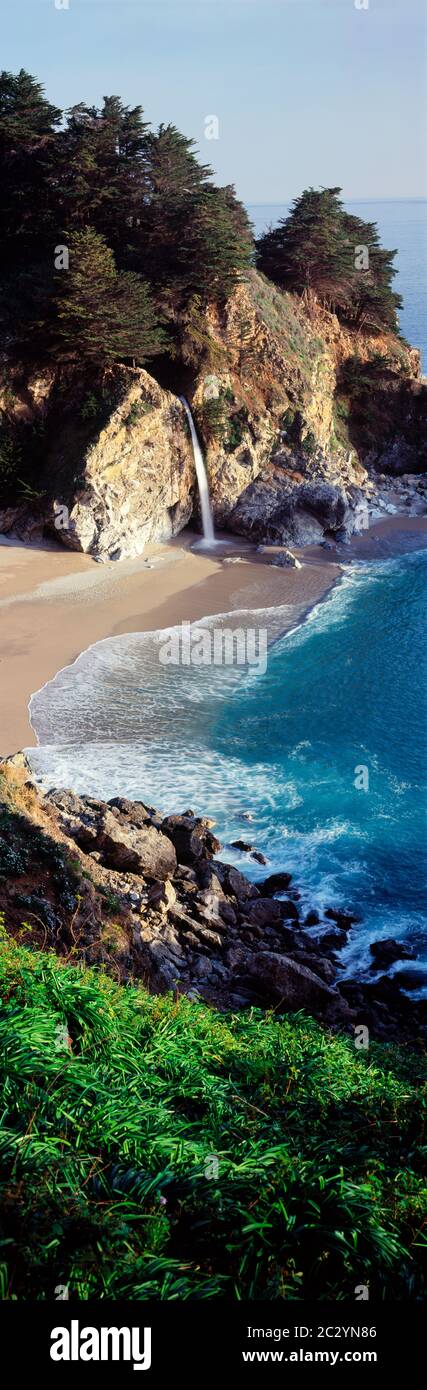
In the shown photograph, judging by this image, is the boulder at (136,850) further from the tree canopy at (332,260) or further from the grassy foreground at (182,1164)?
the tree canopy at (332,260)

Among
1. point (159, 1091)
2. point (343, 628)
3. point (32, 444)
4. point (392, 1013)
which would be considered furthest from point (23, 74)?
point (159, 1091)

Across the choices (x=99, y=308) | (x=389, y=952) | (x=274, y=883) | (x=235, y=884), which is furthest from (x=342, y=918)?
(x=99, y=308)

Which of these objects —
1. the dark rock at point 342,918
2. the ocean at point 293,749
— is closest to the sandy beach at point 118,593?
the ocean at point 293,749

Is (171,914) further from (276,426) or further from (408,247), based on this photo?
(408,247)

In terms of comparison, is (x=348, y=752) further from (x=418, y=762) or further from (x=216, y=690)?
(x=216, y=690)

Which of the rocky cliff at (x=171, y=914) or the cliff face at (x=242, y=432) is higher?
the cliff face at (x=242, y=432)
